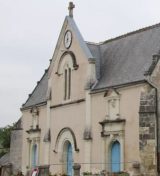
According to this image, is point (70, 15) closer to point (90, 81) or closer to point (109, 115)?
point (90, 81)

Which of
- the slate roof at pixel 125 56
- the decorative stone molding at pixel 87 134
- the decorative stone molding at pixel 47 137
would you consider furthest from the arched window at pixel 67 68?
the decorative stone molding at pixel 87 134

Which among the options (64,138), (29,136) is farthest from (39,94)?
(64,138)

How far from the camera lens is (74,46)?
115ft

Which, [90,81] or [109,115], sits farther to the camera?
[90,81]

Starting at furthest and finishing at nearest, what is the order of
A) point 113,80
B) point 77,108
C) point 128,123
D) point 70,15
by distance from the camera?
point 70,15 < point 77,108 < point 113,80 < point 128,123

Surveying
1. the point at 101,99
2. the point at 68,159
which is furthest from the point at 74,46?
the point at 68,159

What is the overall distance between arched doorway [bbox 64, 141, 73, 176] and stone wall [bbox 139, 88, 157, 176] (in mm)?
8318

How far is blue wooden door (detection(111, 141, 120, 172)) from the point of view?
29.5 metres

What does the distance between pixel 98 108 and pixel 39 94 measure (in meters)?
10.5

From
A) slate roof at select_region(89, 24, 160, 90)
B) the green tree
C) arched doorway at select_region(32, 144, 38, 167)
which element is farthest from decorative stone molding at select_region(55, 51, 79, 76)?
the green tree

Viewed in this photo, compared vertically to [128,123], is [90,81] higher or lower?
higher

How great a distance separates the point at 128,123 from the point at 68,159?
7317 mm

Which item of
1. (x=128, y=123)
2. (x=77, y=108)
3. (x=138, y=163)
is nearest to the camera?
(x=138, y=163)

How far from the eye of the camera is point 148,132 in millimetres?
26891
